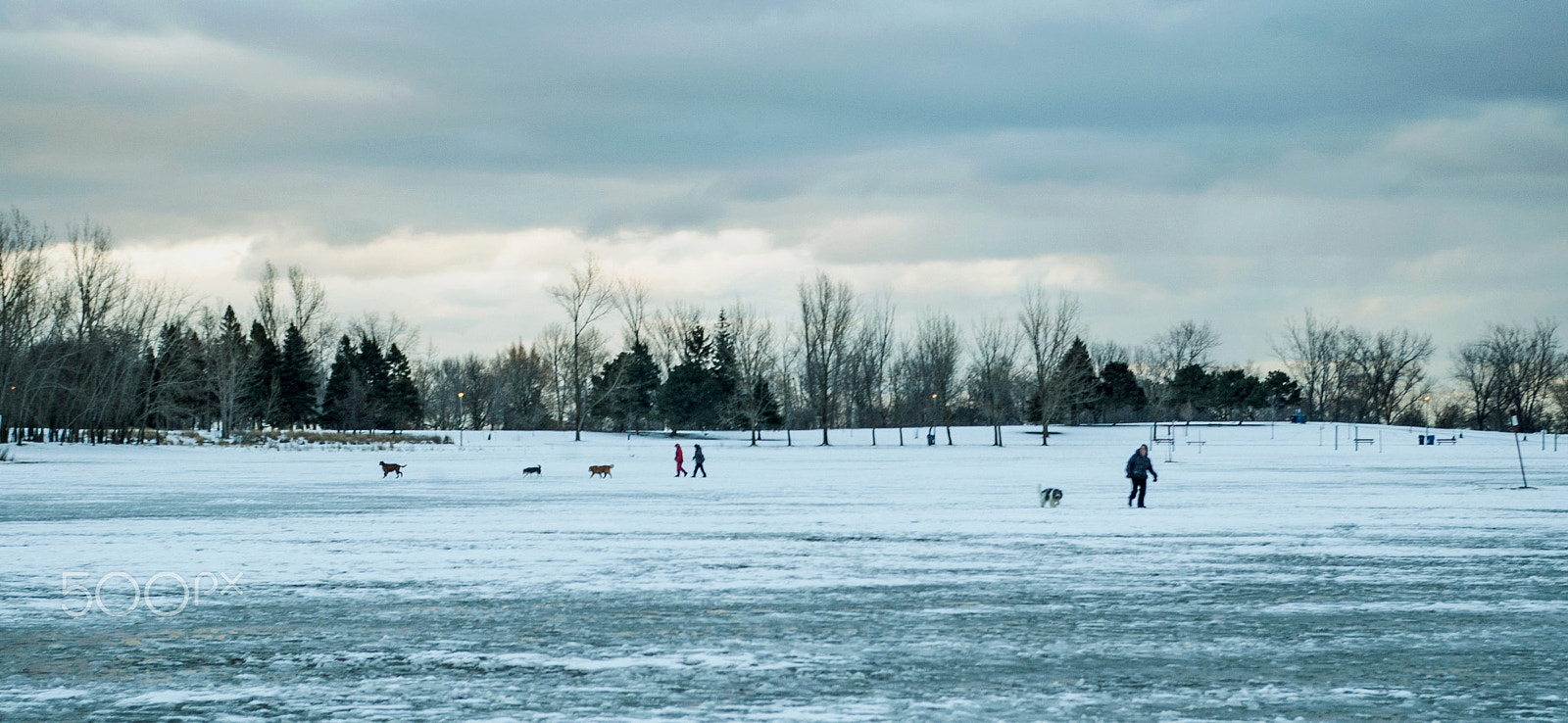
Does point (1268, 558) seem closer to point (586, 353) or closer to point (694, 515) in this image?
point (694, 515)

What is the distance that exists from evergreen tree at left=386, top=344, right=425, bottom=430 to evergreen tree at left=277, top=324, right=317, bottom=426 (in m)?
6.23

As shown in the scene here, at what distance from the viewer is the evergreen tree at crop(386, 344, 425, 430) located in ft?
331

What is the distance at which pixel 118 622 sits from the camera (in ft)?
34.8

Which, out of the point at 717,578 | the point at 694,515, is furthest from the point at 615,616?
the point at 694,515

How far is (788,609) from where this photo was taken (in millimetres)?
11281

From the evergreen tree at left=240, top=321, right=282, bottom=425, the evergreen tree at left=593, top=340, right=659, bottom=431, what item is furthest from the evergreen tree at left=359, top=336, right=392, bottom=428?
the evergreen tree at left=593, top=340, right=659, bottom=431

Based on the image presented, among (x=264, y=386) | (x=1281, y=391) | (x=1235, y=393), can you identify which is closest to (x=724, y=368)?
(x=264, y=386)

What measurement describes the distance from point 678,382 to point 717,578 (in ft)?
273

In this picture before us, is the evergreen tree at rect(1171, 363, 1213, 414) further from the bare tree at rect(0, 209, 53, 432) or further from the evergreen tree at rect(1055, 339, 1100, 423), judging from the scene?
the bare tree at rect(0, 209, 53, 432)

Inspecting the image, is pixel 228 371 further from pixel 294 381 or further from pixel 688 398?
pixel 688 398

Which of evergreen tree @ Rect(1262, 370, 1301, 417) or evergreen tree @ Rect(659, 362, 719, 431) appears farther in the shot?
evergreen tree @ Rect(1262, 370, 1301, 417)

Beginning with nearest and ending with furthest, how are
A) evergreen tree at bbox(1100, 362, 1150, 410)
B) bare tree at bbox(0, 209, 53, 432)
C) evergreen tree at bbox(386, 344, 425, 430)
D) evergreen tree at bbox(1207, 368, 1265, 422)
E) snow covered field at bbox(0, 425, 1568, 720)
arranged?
snow covered field at bbox(0, 425, 1568, 720) < bare tree at bbox(0, 209, 53, 432) < evergreen tree at bbox(386, 344, 425, 430) < evergreen tree at bbox(1207, 368, 1265, 422) < evergreen tree at bbox(1100, 362, 1150, 410)

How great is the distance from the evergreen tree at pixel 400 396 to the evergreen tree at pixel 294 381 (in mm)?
6233

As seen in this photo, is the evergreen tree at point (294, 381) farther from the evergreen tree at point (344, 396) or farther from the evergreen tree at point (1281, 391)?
the evergreen tree at point (1281, 391)
